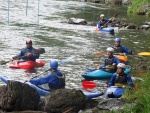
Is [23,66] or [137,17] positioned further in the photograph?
[137,17]

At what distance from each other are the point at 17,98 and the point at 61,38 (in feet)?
46.6

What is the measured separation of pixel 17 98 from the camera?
9.99 metres

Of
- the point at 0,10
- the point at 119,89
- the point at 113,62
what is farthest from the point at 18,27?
the point at 119,89

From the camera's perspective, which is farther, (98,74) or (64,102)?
(98,74)

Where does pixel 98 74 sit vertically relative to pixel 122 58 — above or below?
below

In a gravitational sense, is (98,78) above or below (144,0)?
Result: below

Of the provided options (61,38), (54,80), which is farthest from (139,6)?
(54,80)

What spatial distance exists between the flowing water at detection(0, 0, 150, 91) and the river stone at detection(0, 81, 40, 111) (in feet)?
11.9

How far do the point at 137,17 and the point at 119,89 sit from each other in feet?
81.2

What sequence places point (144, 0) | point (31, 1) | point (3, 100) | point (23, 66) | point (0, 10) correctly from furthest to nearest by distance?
point (31, 1)
point (144, 0)
point (0, 10)
point (23, 66)
point (3, 100)

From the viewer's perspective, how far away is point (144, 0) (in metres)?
39.8

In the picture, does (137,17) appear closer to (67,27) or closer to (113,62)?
(67,27)

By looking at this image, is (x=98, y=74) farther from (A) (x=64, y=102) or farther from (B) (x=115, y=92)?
(A) (x=64, y=102)

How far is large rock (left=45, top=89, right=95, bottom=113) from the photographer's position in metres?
10.4
